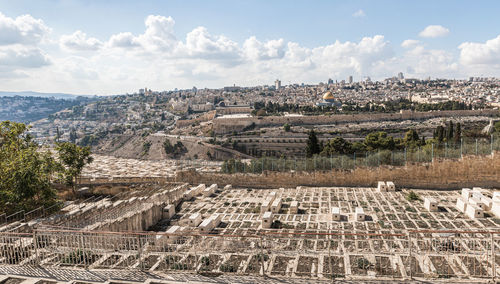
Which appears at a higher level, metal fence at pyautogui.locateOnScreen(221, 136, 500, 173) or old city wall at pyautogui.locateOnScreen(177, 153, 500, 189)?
metal fence at pyautogui.locateOnScreen(221, 136, 500, 173)

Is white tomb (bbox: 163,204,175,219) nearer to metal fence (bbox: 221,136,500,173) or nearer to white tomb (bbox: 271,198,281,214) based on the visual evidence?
white tomb (bbox: 271,198,281,214)

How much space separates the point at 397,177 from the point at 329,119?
2083 inches

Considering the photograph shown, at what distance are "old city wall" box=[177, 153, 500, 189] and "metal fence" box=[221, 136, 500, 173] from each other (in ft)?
1.11

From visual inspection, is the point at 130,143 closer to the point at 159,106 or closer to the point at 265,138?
the point at 265,138

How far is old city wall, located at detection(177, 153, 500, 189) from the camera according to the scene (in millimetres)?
17047

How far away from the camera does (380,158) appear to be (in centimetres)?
1909

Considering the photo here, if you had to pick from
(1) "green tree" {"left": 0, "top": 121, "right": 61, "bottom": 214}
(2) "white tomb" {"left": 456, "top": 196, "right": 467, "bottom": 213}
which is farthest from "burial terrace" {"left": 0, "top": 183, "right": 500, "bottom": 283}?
(1) "green tree" {"left": 0, "top": 121, "right": 61, "bottom": 214}

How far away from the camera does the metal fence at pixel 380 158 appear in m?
17.5

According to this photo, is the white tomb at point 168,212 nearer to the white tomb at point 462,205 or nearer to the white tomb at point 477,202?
the white tomb at point 462,205

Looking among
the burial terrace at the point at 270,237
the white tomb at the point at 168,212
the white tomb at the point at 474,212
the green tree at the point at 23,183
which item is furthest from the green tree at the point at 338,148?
the green tree at the point at 23,183

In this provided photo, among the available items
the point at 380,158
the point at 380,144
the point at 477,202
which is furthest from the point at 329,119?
the point at 477,202

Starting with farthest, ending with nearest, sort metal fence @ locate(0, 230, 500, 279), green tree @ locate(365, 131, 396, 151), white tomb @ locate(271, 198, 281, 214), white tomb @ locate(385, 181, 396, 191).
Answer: green tree @ locate(365, 131, 396, 151) < white tomb @ locate(385, 181, 396, 191) < white tomb @ locate(271, 198, 281, 214) < metal fence @ locate(0, 230, 500, 279)

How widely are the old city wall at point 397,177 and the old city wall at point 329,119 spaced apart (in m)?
52.3

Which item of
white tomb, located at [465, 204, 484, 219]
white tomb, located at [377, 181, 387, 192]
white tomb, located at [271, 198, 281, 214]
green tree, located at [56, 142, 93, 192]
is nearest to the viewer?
white tomb, located at [465, 204, 484, 219]
